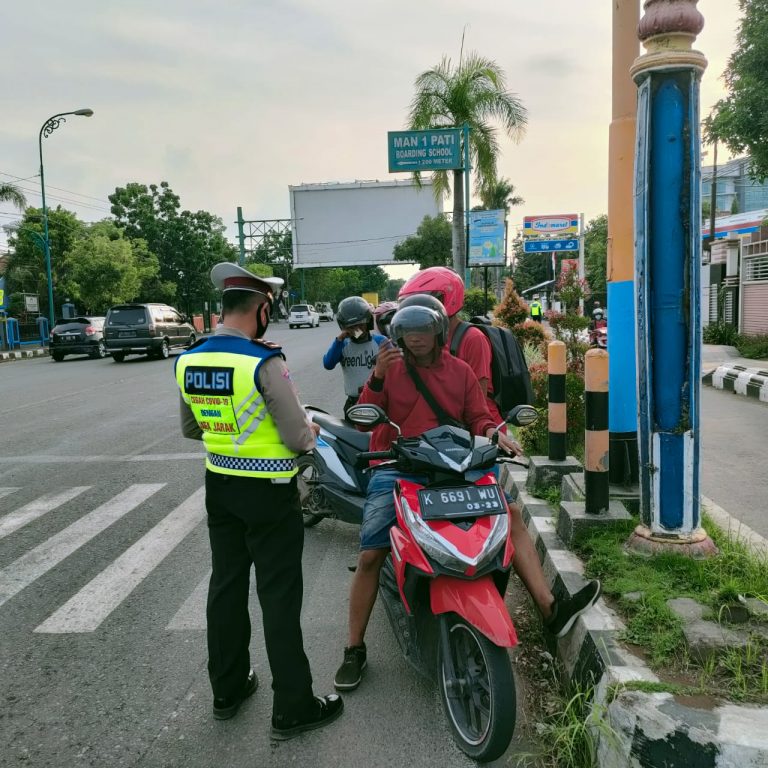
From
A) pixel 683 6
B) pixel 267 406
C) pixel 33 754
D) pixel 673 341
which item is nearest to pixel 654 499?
pixel 673 341

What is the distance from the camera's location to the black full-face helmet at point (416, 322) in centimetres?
295

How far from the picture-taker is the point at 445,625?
8.65ft

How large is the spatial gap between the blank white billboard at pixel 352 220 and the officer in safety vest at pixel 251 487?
54.7m

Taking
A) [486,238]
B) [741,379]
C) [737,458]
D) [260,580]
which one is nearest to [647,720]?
[260,580]

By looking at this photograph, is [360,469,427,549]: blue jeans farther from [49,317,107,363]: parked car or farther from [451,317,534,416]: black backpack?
[49,317,107,363]: parked car

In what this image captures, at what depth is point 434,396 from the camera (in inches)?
125

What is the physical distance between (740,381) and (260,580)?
32.2 feet

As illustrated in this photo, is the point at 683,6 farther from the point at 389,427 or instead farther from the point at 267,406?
the point at 267,406

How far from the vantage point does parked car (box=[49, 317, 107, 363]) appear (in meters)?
23.4

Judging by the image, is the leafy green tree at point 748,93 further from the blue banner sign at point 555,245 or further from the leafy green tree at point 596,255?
the leafy green tree at point 596,255

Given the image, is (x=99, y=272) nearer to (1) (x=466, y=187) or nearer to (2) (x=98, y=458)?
(1) (x=466, y=187)

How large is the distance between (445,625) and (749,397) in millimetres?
9144

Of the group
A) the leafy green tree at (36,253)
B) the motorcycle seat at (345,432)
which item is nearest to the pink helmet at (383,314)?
the motorcycle seat at (345,432)

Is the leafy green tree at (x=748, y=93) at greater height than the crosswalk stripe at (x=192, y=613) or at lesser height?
greater
